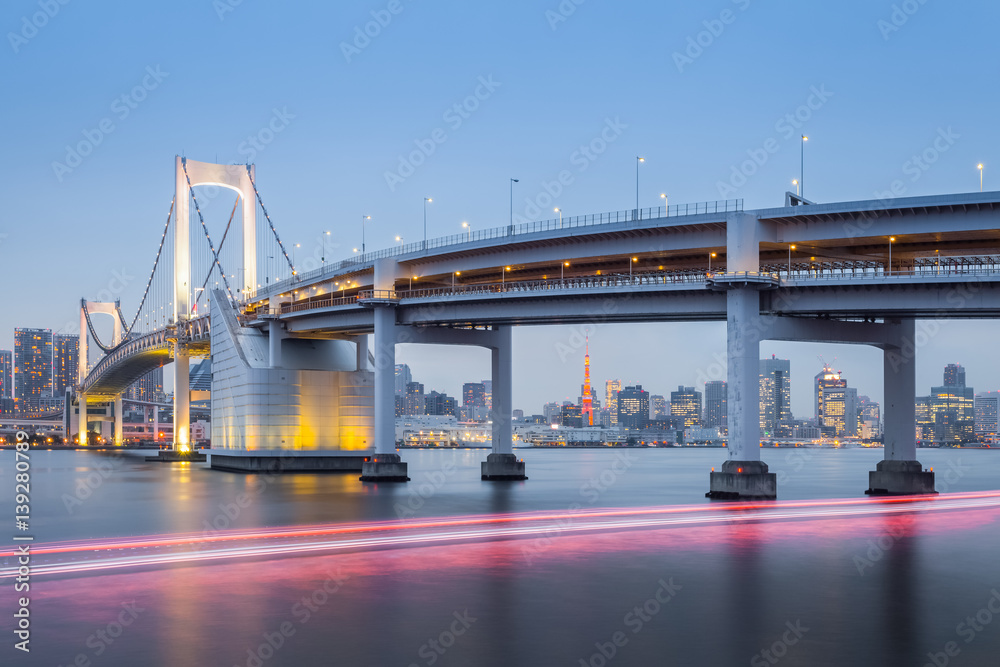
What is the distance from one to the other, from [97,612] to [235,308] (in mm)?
70949

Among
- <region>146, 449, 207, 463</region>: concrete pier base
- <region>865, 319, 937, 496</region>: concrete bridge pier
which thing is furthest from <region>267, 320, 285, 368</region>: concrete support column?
<region>865, 319, 937, 496</region>: concrete bridge pier

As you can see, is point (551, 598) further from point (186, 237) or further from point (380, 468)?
point (186, 237)

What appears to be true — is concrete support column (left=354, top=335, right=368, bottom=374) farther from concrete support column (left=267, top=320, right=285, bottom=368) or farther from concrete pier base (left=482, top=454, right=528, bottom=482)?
concrete pier base (left=482, top=454, right=528, bottom=482)

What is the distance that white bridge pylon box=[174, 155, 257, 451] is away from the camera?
341 feet

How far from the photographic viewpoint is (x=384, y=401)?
62562 millimetres

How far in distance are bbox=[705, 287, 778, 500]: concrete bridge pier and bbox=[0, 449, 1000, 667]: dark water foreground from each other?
17.2 ft

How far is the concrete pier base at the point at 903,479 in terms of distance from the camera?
51281 mm

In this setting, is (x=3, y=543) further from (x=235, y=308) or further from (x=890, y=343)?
(x=235, y=308)

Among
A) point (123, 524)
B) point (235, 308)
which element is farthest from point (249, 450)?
point (123, 524)

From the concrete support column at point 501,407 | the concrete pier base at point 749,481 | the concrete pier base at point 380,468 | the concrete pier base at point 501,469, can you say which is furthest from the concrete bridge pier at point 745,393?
the concrete pier base at point 501,469

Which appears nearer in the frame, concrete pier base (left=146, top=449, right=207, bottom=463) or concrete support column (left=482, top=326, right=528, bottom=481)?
concrete support column (left=482, top=326, right=528, bottom=481)

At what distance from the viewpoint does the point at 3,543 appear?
31766mm

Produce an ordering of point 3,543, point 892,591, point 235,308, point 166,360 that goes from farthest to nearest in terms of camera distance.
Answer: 1. point 166,360
2. point 235,308
3. point 3,543
4. point 892,591

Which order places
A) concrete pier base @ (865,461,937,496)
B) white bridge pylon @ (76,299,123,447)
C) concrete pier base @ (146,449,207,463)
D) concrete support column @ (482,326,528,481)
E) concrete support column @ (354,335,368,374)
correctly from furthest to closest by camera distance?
white bridge pylon @ (76,299,123,447) → concrete pier base @ (146,449,207,463) → concrete support column @ (354,335,368,374) → concrete support column @ (482,326,528,481) → concrete pier base @ (865,461,937,496)
